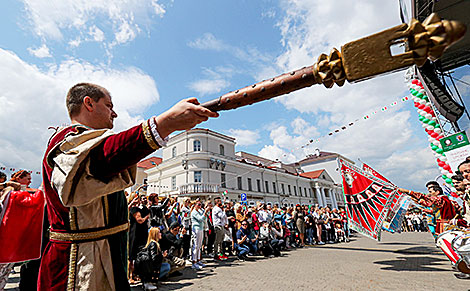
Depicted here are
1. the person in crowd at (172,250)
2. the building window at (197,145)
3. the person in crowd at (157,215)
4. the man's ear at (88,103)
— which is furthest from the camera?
the building window at (197,145)

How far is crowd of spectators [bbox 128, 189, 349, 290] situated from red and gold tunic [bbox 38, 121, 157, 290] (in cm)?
473

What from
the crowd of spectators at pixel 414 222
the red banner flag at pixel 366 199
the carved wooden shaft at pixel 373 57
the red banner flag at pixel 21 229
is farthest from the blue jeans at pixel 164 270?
the crowd of spectators at pixel 414 222

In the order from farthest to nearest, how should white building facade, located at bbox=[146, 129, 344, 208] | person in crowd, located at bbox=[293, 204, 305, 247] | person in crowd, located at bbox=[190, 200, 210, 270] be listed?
white building facade, located at bbox=[146, 129, 344, 208], person in crowd, located at bbox=[293, 204, 305, 247], person in crowd, located at bbox=[190, 200, 210, 270]

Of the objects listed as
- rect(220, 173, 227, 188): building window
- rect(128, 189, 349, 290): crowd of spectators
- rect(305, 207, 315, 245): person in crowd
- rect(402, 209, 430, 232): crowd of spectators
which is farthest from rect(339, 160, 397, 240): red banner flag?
rect(220, 173, 227, 188): building window

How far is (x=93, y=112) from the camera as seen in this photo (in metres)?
1.46

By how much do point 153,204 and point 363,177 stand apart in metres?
7.36

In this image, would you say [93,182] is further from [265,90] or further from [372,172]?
[372,172]

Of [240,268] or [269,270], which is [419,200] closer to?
[269,270]

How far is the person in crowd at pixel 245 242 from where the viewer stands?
29.5 ft

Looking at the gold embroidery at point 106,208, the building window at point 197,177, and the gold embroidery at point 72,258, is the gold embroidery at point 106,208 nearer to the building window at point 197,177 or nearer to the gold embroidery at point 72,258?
the gold embroidery at point 72,258

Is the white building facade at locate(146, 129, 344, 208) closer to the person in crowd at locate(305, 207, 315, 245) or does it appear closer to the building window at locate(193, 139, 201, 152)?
the building window at locate(193, 139, 201, 152)

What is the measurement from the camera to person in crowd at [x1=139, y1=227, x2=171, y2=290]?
17.5 ft

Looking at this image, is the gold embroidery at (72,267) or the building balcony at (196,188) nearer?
the gold embroidery at (72,267)

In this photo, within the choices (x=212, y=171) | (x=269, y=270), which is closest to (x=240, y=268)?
(x=269, y=270)
